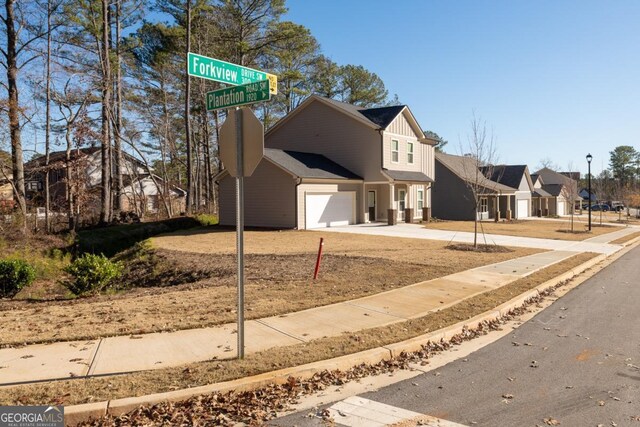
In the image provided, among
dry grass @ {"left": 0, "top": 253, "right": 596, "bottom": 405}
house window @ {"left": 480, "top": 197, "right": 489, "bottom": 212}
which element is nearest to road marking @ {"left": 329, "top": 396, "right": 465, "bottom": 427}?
dry grass @ {"left": 0, "top": 253, "right": 596, "bottom": 405}

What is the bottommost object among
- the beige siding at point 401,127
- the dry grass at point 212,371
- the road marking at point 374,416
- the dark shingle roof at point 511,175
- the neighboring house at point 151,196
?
the road marking at point 374,416

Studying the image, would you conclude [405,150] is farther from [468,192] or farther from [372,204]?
[468,192]

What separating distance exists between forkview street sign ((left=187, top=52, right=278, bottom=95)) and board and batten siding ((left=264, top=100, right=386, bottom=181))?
23.4m

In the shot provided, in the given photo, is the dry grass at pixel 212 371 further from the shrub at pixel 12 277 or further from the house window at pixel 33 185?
the house window at pixel 33 185

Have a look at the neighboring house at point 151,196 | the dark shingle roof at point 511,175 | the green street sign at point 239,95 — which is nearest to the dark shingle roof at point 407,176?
the dark shingle roof at point 511,175

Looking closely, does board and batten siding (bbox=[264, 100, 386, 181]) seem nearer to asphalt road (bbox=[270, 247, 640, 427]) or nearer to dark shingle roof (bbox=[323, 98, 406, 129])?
dark shingle roof (bbox=[323, 98, 406, 129])

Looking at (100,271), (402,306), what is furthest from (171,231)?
(402,306)

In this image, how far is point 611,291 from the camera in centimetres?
1038

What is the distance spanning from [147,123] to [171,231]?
12049 millimetres

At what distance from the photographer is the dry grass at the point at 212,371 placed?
416cm

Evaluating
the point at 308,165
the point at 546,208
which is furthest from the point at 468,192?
the point at 546,208

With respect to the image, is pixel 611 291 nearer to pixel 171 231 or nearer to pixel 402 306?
pixel 402 306

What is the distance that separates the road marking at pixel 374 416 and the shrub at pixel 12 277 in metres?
9.94

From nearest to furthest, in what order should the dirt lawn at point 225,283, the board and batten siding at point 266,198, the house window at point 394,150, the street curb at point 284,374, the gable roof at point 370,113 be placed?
1. the street curb at point 284,374
2. the dirt lawn at point 225,283
3. the board and batten siding at point 266,198
4. the gable roof at point 370,113
5. the house window at point 394,150
